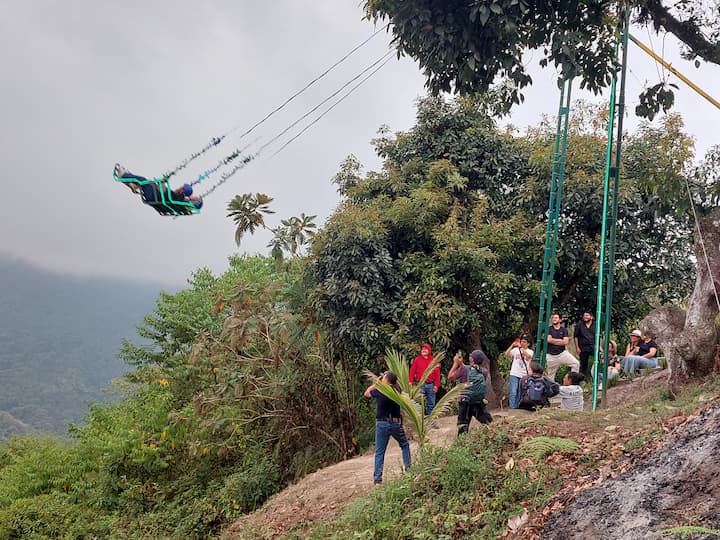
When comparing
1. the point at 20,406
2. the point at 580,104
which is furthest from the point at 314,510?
the point at 20,406

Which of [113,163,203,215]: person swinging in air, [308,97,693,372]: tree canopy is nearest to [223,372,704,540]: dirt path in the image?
[308,97,693,372]: tree canopy

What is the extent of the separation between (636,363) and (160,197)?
30.4 feet

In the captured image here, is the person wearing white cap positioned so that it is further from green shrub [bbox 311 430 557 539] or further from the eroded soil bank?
the eroded soil bank

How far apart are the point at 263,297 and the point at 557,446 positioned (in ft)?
25.2

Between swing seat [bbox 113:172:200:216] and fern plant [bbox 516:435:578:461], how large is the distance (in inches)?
245

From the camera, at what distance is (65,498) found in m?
17.8

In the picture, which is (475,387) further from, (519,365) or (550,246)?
(550,246)

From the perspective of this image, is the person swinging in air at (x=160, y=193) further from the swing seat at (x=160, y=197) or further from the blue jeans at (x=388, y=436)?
the blue jeans at (x=388, y=436)

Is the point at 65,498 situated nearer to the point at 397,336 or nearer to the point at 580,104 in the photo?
the point at 397,336

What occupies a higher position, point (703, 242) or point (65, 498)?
point (703, 242)

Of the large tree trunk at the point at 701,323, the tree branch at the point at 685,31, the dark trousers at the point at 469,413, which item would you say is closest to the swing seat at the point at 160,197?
the dark trousers at the point at 469,413

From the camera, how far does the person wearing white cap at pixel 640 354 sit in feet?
43.1

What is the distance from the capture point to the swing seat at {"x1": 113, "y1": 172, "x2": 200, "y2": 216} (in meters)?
10.5

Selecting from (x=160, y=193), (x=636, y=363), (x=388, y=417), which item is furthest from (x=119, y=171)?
(x=636, y=363)
